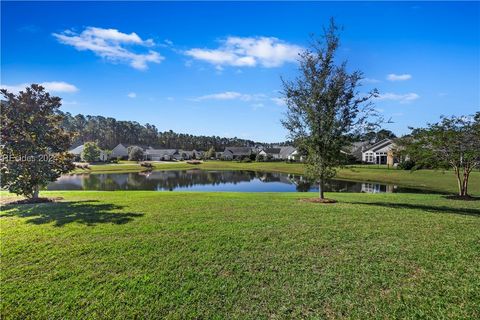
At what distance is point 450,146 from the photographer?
16391mm

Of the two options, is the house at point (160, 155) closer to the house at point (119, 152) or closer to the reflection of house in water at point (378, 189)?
the house at point (119, 152)

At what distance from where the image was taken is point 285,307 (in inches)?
181

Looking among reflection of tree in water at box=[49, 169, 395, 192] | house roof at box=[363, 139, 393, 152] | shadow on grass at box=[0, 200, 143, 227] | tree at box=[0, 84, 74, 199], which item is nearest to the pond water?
reflection of tree in water at box=[49, 169, 395, 192]

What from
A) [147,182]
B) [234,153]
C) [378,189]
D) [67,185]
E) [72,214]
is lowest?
[67,185]

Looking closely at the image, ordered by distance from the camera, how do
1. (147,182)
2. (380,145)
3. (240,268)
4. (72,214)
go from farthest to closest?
(380,145) < (147,182) < (72,214) < (240,268)

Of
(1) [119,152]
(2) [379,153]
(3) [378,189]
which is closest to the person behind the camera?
(3) [378,189]

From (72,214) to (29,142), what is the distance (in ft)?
19.2

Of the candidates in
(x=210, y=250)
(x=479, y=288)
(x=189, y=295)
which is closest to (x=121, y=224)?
(x=210, y=250)

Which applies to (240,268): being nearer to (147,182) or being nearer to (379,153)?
(147,182)

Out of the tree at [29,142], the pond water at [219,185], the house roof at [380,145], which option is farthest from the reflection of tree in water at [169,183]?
the house roof at [380,145]

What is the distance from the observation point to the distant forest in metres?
113

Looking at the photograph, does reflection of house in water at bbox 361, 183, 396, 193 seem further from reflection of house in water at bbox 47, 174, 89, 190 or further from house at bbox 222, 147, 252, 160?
house at bbox 222, 147, 252, 160

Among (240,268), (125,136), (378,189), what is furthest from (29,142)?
(125,136)

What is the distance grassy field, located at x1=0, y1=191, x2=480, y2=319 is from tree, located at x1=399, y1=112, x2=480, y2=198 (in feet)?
28.0
